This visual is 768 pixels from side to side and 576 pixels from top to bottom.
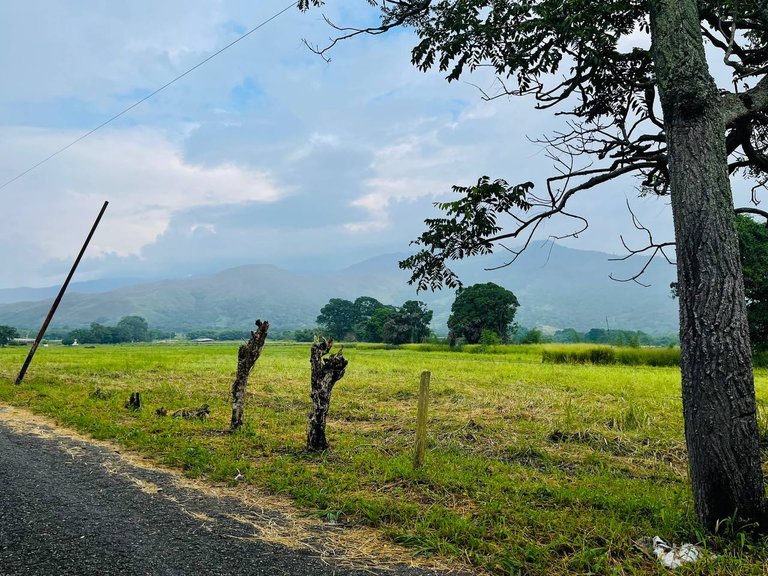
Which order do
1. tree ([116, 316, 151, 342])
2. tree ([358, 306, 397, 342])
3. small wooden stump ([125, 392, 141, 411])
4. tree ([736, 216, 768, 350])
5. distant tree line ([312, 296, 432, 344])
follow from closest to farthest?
1. small wooden stump ([125, 392, 141, 411])
2. tree ([736, 216, 768, 350])
3. distant tree line ([312, 296, 432, 344])
4. tree ([358, 306, 397, 342])
5. tree ([116, 316, 151, 342])

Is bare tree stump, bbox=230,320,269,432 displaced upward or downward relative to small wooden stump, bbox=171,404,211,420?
upward

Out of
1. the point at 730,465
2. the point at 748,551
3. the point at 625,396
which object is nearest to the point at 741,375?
the point at 730,465

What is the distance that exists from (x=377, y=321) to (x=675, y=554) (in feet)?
295

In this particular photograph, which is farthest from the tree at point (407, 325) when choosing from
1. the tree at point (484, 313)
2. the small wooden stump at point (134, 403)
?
the small wooden stump at point (134, 403)

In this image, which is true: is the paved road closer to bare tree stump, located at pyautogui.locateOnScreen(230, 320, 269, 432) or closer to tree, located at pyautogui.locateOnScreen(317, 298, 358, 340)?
bare tree stump, located at pyautogui.locateOnScreen(230, 320, 269, 432)

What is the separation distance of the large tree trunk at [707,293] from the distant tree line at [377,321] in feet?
252

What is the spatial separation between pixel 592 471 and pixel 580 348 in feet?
121

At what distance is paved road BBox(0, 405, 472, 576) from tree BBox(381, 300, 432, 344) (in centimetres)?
7817

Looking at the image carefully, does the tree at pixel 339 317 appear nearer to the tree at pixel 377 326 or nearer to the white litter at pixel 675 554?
the tree at pixel 377 326

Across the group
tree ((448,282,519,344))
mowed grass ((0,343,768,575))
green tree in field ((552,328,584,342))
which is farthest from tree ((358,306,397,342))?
mowed grass ((0,343,768,575))

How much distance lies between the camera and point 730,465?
5.14 m

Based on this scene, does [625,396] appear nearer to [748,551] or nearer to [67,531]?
[748,551]

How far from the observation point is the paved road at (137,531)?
4668 mm

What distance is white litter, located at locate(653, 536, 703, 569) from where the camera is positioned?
4.74m
